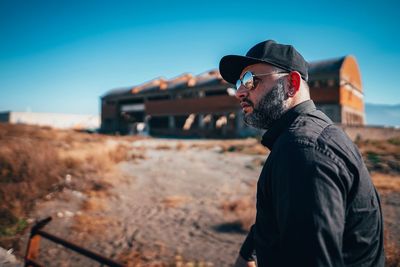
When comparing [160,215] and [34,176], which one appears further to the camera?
[34,176]

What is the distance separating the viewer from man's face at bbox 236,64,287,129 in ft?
5.29

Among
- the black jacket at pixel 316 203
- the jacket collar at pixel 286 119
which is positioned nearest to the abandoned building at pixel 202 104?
the jacket collar at pixel 286 119

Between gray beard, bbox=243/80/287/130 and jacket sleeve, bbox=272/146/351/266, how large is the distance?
0.54m

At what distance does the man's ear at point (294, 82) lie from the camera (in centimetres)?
157

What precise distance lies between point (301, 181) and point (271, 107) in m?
0.68

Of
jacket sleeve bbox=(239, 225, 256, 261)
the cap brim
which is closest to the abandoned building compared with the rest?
the cap brim

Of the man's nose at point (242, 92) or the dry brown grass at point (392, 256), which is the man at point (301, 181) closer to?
the man's nose at point (242, 92)

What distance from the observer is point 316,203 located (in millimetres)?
1012

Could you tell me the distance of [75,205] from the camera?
7.78 m

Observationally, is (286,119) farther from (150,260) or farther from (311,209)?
(150,260)

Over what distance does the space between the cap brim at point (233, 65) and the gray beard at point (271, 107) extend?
22cm

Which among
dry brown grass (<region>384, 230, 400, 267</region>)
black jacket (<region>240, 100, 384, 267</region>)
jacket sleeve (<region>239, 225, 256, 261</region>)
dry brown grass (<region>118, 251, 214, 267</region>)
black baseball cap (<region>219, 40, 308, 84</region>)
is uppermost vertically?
black baseball cap (<region>219, 40, 308, 84</region>)

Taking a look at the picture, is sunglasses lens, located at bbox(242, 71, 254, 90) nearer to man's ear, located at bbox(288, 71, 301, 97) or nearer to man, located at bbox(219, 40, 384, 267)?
man, located at bbox(219, 40, 384, 267)

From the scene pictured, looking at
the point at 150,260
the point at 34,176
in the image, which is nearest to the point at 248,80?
the point at 150,260
